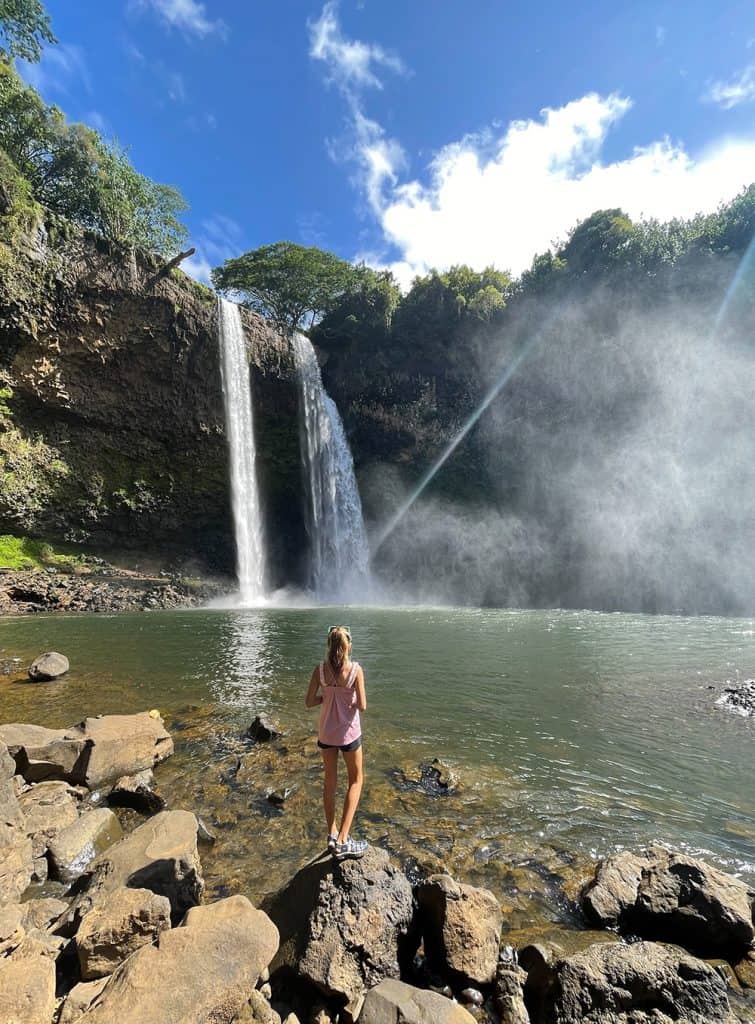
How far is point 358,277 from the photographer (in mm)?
37875

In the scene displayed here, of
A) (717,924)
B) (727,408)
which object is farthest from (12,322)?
(727,408)

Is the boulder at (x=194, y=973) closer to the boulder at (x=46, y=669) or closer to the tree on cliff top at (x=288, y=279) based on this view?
the boulder at (x=46, y=669)

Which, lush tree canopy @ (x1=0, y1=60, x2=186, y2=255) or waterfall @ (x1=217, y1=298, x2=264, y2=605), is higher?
lush tree canopy @ (x1=0, y1=60, x2=186, y2=255)

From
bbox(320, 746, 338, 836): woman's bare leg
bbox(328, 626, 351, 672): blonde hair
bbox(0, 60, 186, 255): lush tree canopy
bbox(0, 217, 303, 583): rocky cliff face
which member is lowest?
bbox(320, 746, 338, 836): woman's bare leg

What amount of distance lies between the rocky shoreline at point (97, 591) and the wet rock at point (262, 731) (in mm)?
17963

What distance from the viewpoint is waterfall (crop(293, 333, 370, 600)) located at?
100.0 ft

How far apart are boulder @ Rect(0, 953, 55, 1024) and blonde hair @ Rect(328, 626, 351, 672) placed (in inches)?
86.3

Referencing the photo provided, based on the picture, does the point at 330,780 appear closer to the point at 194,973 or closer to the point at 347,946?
the point at 347,946

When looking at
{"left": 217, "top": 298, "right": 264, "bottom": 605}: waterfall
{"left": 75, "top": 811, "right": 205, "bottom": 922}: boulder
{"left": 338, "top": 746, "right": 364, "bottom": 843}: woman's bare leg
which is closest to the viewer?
{"left": 75, "top": 811, "right": 205, "bottom": 922}: boulder

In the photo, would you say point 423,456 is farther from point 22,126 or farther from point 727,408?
point 22,126

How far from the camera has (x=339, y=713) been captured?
3.79m

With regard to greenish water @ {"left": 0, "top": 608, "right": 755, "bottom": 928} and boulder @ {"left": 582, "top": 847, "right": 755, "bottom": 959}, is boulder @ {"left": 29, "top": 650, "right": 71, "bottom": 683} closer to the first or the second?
greenish water @ {"left": 0, "top": 608, "right": 755, "bottom": 928}

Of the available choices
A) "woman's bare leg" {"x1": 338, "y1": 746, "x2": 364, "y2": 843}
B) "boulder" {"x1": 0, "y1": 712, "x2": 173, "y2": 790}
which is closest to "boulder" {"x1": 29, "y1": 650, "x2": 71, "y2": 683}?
"boulder" {"x1": 0, "y1": 712, "x2": 173, "y2": 790}

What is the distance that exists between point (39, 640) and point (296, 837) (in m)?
12.9
